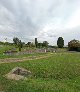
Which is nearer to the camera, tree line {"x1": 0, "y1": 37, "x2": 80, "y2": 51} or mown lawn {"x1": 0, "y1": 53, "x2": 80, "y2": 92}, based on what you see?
mown lawn {"x1": 0, "y1": 53, "x2": 80, "y2": 92}

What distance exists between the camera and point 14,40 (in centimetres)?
11875

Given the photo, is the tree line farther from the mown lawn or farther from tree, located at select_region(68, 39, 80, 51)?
the mown lawn

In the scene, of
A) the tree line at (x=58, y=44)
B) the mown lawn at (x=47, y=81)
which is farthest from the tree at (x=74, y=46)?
the mown lawn at (x=47, y=81)

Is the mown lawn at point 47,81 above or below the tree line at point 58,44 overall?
below

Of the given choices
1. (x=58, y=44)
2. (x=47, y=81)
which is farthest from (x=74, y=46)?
(x=47, y=81)

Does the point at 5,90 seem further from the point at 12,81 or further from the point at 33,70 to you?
the point at 33,70

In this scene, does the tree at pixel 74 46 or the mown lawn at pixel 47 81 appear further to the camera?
the tree at pixel 74 46

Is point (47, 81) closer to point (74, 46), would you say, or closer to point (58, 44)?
point (74, 46)

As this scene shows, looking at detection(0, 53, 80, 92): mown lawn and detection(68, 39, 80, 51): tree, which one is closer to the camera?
detection(0, 53, 80, 92): mown lawn

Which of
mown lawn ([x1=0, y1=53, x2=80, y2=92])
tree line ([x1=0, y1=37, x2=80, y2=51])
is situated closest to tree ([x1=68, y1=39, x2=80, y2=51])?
tree line ([x1=0, y1=37, x2=80, y2=51])

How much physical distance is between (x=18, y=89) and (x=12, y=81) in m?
2.60

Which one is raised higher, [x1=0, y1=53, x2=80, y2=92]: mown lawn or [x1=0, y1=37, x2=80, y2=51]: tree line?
[x1=0, y1=37, x2=80, y2=51]: tree line

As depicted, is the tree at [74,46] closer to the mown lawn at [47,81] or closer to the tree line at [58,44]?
the tree line at [58,44]

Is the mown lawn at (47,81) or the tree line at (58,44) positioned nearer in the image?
the mown lawn at (47,81)
